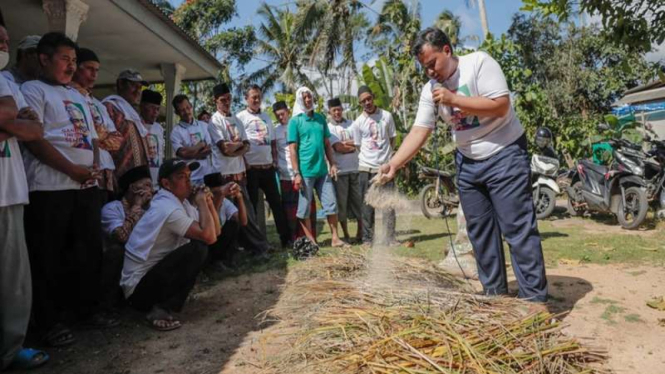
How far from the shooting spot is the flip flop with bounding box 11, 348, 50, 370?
8.77 feet

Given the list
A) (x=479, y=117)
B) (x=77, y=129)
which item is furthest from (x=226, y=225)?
(x=479, y=117)

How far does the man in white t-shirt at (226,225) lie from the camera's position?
4.59 m

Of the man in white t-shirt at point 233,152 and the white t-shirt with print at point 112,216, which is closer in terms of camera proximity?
the white t-shirt with print at point 112,216

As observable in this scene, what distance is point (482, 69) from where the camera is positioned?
9.80 feet

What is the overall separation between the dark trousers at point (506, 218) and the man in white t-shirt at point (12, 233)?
2552 millimetres

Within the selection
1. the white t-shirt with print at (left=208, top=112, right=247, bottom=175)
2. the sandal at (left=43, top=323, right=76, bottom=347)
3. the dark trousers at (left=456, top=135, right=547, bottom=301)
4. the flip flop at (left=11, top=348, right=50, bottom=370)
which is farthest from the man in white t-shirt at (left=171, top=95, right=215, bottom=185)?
the dark trousers at (left=456, top=135, right=547, bottom=301)

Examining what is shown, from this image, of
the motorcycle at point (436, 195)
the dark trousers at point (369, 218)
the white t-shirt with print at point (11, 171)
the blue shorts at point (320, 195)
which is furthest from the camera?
the motorcycle at point (436, 195)

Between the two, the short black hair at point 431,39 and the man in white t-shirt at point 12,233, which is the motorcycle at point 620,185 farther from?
the man in white t-shirt at point 12,233

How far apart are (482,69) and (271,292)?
2362 millimetres

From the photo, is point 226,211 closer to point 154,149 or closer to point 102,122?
point 154,149

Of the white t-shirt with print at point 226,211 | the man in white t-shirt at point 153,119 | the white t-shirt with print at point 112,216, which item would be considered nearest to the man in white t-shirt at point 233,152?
the white t-shirt with print at point 226,211

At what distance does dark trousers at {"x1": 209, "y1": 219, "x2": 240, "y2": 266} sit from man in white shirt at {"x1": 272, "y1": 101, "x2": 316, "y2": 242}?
1142 mm

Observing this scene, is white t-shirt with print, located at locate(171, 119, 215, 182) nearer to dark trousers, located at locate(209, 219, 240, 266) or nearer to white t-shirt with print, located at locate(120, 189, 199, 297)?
dark trousers, located at locate(209, 219, 240, 266)

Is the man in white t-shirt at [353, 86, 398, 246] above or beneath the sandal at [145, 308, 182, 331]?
above
